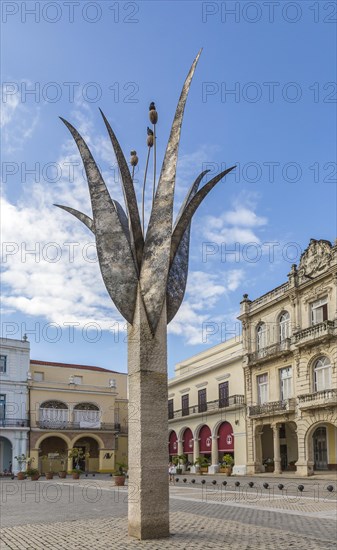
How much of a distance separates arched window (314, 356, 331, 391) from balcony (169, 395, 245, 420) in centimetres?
730

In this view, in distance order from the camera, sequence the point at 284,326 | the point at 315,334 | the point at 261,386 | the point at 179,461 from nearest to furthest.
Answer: the point at 315,334 → the point at 284,326 → the point at 261,386 → the point at 179,461

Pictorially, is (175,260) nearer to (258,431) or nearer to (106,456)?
(258,431)

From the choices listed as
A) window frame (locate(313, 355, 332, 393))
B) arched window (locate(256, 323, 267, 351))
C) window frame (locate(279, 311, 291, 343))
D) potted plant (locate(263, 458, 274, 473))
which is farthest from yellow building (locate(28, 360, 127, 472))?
window frame (locate(313, 355, 332, 393))

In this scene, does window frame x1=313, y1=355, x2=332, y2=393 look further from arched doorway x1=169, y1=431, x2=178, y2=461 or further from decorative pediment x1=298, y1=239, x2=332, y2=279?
arched doorway x1=169, y1=431, x2=178, y2=461

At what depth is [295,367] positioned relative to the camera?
3075 centimetres

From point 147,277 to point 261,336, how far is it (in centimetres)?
2581

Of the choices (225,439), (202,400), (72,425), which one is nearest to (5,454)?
(72,425)

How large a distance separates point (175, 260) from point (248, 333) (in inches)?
1025

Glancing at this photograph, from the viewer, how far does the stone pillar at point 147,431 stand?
936 cm

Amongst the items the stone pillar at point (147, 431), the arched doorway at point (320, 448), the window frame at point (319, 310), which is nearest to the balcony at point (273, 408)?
the arched doorway at point (320, 448)

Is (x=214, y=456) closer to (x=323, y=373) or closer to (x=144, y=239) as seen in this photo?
(x=323, y=373)

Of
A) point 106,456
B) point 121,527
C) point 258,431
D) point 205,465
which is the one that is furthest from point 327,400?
point 106,456

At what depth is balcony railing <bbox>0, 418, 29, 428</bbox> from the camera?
4200 cm

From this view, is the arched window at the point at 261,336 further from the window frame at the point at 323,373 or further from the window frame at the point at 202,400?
the window frame at the point at 202,400
